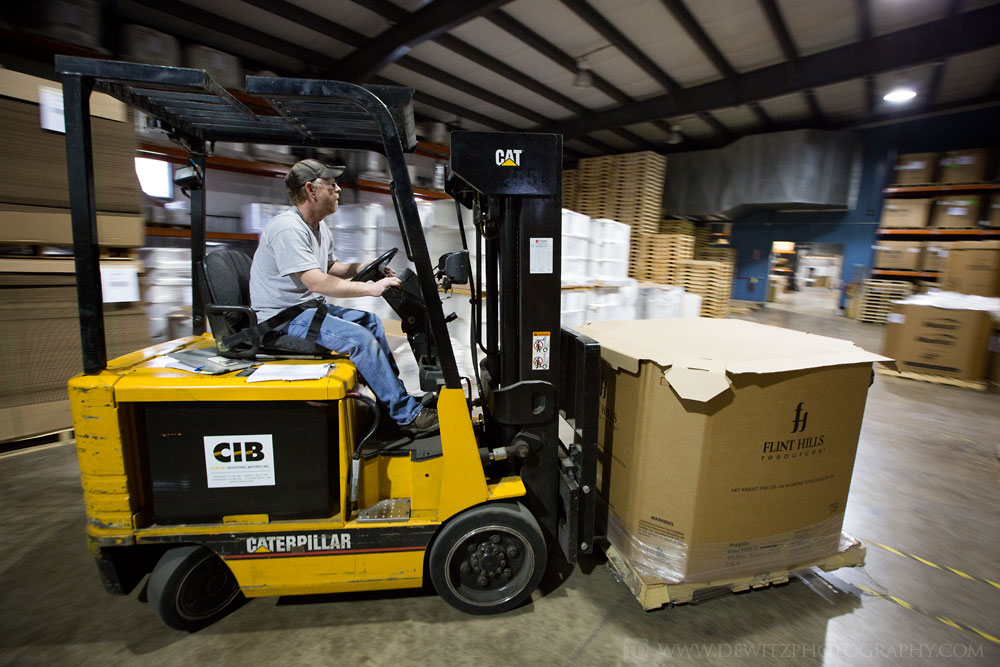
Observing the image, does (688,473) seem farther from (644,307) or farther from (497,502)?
(644,307)

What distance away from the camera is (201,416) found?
6.10 feet

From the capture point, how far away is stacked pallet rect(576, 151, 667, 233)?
11008 millimetres

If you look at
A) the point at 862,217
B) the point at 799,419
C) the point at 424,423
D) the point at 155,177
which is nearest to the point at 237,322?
the point at 424,423

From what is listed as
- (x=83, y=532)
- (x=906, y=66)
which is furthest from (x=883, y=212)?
(x=83, y=532)

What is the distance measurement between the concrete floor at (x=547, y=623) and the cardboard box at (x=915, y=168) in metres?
11.5

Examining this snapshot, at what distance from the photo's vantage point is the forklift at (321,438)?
5.88ft

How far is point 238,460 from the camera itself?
75.2 inches

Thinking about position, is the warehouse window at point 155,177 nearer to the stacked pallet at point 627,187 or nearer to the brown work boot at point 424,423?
the brown work boot at point 424,423

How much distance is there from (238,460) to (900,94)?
41.7 feet

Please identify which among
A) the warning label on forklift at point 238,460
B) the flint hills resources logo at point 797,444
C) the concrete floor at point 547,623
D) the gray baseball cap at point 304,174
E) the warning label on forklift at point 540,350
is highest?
the gray baseball cap at point 304,174

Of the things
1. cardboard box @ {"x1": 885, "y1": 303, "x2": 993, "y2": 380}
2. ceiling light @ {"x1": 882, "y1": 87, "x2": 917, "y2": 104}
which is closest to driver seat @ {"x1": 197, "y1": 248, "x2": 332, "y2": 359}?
cardboard box @ {"x1": 885, "y1": 303, "x2": 993, "y2": 380}

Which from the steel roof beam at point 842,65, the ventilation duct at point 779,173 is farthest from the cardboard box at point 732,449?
the ventilation duct at point 779,173

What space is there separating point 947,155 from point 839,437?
502 inches

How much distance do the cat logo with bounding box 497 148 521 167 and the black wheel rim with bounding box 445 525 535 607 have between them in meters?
1.65
